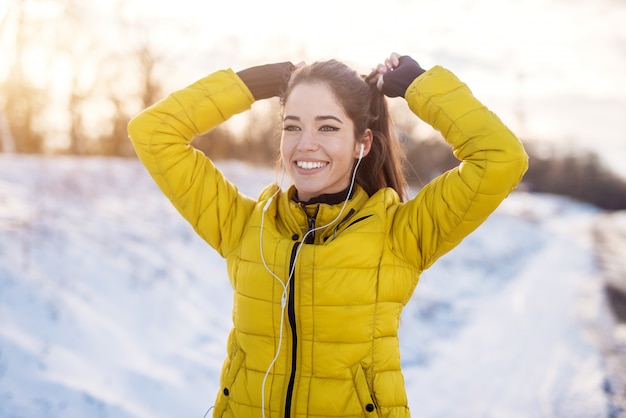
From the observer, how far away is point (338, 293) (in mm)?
2195

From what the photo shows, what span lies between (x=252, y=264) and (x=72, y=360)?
2.59 m

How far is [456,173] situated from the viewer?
2.25 m

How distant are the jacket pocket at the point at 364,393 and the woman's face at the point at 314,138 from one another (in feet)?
2.62

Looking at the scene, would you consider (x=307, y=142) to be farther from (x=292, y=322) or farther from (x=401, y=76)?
(x=292, y=322)

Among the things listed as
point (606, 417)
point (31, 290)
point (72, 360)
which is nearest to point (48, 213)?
point (31, 290)

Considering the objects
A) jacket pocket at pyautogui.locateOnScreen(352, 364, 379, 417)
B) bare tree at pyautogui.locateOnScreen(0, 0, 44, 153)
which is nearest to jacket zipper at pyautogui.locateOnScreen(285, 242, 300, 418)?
jacket pocket at pyautogui.locateOnScreen(352, 364, 379, 417)

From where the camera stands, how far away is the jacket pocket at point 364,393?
214 cm

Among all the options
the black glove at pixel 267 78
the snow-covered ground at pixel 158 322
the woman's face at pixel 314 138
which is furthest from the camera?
the snow-covered ground at pixel 158 322

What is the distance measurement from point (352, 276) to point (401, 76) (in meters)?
0.95

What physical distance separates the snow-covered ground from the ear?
2428 millimetres

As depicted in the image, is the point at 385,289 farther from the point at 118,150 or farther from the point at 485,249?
the point at 118,150

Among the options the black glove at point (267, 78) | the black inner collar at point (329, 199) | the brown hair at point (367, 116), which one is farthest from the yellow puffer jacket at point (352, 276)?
the black glove at point (267, 78)

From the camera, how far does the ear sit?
2611 mm

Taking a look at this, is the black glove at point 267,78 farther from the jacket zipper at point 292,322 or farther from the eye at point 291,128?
the jacket zipper at point 292,322
